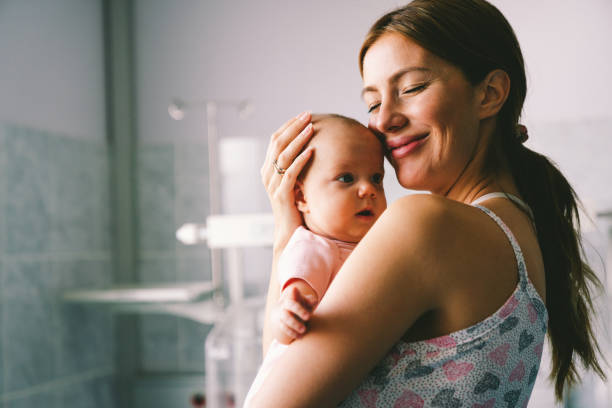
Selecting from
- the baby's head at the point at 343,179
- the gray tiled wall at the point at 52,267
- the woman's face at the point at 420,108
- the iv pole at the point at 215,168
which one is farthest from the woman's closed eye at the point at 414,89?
the gray tiled wall at the point at 52,267

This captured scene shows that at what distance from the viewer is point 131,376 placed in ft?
11.2

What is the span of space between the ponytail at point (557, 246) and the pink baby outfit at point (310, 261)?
0.30 m

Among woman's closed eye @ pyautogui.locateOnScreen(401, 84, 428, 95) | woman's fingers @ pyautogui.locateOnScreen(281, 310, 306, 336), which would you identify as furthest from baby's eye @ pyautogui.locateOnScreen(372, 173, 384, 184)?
woman's fingers @ pyautogui.locateOnScreen(281, 310, 306, 336)

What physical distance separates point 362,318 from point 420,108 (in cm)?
36

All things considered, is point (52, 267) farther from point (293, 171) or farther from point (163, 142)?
point (293, 171)

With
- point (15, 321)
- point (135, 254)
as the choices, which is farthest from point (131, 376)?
point (15, 321)

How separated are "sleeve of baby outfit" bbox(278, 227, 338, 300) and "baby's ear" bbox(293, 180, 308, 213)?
78 millimetres

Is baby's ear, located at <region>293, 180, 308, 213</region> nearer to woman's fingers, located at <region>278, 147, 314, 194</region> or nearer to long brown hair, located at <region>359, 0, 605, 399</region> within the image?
woman's fingers, located at <region>278, 147, 314, 194</region>

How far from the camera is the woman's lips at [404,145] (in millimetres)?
880

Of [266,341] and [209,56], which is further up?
[209,56]

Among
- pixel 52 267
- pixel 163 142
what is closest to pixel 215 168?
pixel 163 142

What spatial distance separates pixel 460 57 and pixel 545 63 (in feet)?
8.34

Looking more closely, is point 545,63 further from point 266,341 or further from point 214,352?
point 266,341

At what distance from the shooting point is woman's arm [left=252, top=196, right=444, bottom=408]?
24.8 inches
